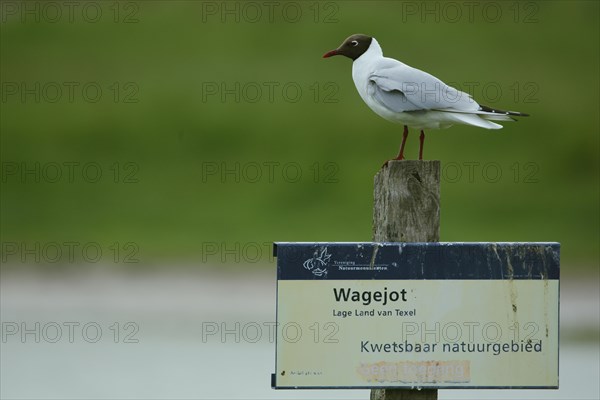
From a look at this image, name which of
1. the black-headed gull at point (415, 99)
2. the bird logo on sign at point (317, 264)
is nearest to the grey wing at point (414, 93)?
the black-headed gull at point (415, 99)

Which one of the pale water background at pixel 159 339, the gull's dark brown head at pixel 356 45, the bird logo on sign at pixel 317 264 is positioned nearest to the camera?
the bird logo on sign at pixel 317 264

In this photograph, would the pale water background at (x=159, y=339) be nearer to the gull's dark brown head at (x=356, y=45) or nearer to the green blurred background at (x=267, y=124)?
the green blurred background at (x=267, y=124)

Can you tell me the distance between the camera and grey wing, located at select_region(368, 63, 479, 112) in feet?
17.4

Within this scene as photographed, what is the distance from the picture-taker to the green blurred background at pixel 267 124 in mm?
16234

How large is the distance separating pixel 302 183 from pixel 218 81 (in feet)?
7.37

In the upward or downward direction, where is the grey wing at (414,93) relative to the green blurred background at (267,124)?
downward

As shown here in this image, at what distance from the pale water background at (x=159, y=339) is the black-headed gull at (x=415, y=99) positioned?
359 cm

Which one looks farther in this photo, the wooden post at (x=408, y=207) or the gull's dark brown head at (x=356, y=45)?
the gull's dark brown head at (x=356, y=45)

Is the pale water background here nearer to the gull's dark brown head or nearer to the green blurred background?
the green blurred background

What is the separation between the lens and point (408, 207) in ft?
15.1

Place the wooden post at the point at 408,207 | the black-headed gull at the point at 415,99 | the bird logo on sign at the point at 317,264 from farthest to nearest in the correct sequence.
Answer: the black-headed gull at the point at 415,99 < the wooden post at the point at 408,207 < the bird logo on sign at the point at 317,264

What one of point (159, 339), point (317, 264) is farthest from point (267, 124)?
point (317, 264)

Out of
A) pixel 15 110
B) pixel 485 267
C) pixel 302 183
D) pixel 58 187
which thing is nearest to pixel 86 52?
pixel 15 110

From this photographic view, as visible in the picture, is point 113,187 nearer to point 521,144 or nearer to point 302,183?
point 302,183
